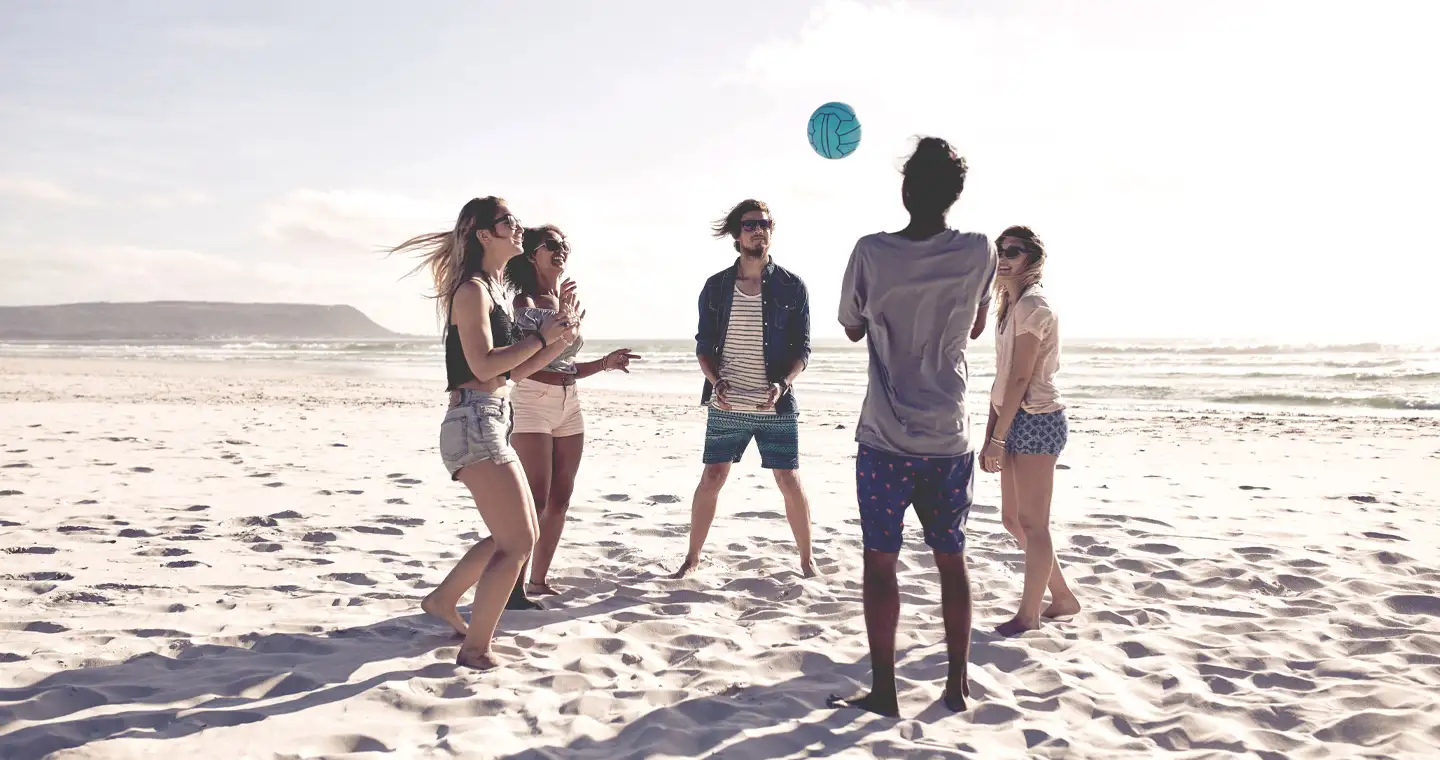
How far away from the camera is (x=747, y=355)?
479 centimetres

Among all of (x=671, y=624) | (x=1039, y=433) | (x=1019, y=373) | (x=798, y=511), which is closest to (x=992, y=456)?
(x=1039, y=433)

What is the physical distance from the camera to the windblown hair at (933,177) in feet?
9.80

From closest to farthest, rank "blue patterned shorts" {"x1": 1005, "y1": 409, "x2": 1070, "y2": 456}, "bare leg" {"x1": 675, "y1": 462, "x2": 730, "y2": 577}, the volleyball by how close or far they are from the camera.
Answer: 1. "blue patterned shorts" {"x1": 1005, "y1": 409, "x2": 1070, "y2": 456}
2. "bare leg" {"x1": 675, "y1": 462, "x2": 730, "y2": 577}
3. the volleyball

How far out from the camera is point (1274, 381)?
21719 mm

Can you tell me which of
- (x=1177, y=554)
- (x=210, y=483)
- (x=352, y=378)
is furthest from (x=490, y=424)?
(x=352, y=378)

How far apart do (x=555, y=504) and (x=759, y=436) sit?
117 centimetres

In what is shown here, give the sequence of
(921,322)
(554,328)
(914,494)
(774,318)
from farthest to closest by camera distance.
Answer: (774,318)
(554,328)
(914,494)
(921,322)

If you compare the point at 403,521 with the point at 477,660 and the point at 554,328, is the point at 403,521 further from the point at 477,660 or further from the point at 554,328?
the point at 554,328

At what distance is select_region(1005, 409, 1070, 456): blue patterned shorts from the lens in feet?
12.7

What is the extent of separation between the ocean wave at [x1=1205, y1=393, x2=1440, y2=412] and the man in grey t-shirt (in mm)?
16647

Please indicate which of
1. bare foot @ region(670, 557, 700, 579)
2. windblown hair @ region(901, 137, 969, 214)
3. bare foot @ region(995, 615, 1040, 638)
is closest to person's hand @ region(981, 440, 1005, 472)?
bare foot @ region(995, 615, 1040, 638)

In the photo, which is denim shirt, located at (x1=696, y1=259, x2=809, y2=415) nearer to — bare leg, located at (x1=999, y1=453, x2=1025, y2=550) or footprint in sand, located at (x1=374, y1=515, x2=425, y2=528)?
bare leg, located at (x1=999, y1=453, x2=1025, y2=550)

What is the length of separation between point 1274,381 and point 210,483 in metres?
23.3

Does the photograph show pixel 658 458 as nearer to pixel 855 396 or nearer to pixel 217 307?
pixel 855 396
